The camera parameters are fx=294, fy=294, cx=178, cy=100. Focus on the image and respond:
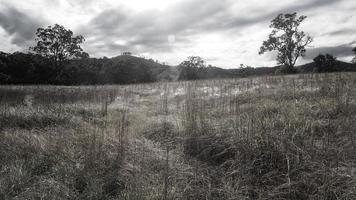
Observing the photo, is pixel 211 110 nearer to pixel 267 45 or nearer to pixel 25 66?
pixel 267 45

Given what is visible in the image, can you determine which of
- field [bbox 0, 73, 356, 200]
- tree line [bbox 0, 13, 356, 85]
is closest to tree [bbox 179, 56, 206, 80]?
tree line [bbox 0, 13, 356, 85]

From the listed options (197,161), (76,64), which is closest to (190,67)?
(76,64)

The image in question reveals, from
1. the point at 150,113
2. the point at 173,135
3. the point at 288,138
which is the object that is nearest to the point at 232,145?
the point at 288,138

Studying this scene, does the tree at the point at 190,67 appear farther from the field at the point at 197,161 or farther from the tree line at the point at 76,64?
the field at the point at 197,161

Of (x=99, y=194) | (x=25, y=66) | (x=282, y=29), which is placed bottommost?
(x=99, y=194)

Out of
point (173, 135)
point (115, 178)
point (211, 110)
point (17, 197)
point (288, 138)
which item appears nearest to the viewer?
point (17, 197)

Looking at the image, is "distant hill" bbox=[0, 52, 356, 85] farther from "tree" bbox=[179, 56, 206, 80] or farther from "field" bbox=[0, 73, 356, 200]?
"field" bbox=[0, 73, 356, 200]

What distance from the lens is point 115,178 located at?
126 inches

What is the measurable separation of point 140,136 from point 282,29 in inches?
1743

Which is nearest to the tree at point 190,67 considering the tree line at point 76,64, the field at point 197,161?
the tree line at point 76,64

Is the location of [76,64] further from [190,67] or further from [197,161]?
[197,161]

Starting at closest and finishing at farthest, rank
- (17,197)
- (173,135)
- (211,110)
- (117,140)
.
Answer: (17,197) < (117,140) < (173,135) < (211,110)

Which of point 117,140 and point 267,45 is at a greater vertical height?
point 267,45

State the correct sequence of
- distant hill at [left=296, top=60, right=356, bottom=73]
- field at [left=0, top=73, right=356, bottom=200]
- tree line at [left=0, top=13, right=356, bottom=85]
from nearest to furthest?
field at [left=0, top=73, right=356, bottom=200]
distant hill at [left=296, top=60, right=356, bottom=73]
tree line at [left=0, top=13, right=356, bottom=85]
